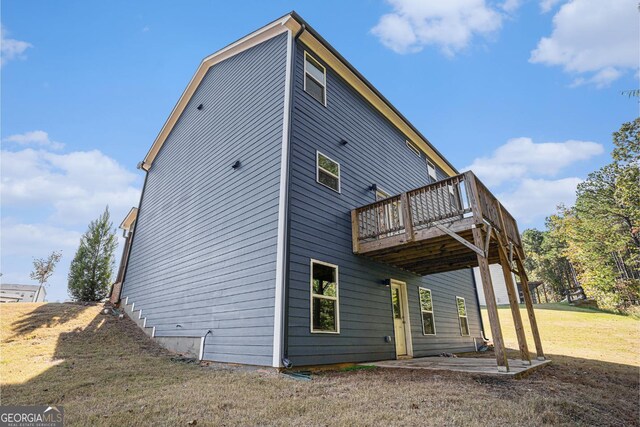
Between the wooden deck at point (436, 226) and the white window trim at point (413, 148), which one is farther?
the white window trim at point (413, 148)

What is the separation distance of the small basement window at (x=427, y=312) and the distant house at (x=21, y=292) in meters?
24.7

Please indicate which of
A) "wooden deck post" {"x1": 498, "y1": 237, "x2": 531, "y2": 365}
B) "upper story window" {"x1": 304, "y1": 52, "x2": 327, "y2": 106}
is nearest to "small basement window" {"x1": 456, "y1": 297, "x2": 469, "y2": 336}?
"wooden deck post" {"x1": 498, "y1": 237, "x2": 531, "y2": 365}

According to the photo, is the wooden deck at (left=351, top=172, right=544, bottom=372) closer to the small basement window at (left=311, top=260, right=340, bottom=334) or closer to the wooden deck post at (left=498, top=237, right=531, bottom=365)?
the wooden deck post at (left=498, top=237, right=531, bottom=365)

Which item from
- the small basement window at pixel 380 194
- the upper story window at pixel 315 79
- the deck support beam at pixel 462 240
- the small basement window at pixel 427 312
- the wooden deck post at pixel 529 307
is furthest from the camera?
the small basement window at pixel 427 312

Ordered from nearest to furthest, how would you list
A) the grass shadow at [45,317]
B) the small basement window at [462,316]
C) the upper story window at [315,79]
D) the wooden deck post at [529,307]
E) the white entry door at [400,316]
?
the wooden deck post at [529,307] < the upper story window at [315,79] < the white entry door at [400,316] < the grass shadow at [45,317] < the small basement window at [462,316]

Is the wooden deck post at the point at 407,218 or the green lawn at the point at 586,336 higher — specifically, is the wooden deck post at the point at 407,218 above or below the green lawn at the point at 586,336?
above

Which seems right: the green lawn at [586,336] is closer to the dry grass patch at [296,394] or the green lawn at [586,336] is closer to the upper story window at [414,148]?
Result: the dry grass patch at [296,394]

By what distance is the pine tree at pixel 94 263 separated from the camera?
15.4 m

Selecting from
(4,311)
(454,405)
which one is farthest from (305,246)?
(4,311)

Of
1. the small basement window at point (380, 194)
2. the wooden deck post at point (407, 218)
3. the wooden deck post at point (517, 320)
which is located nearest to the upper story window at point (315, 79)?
the small basement window at point (380, 194)

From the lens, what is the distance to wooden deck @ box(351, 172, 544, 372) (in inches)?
227

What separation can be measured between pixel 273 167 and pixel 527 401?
564 cm

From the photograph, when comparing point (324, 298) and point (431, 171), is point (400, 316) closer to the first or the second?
point (324, 298)

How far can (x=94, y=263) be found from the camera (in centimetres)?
1594
